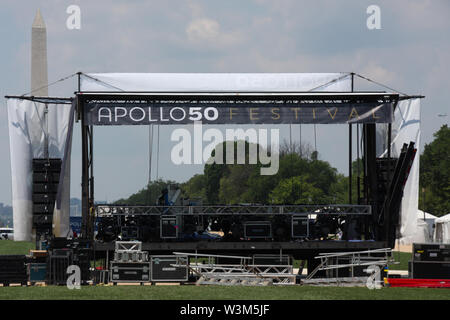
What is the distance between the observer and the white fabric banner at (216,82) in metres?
28.6

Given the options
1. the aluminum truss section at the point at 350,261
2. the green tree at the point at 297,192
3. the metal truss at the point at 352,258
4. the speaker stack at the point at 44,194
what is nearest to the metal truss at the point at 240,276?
the aluminum truss section at the point at 350,261

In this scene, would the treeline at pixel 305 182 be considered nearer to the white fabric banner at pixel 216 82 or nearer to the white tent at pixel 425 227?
the white tent at pixel 425 227

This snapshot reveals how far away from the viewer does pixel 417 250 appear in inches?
1017

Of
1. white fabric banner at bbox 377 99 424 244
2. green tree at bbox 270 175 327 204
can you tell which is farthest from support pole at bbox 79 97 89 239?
green tree at bbox 270 175 327 204

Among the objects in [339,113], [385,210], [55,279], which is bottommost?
[55,279]

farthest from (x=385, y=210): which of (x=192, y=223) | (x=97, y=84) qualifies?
(x=97, y=84)

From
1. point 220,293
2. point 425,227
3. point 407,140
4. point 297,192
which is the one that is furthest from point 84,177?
point 297,192

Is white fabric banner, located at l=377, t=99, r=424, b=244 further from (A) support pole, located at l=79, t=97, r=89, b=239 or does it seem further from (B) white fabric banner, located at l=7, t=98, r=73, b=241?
(B) white fabric banner, located at l=7, t=98, r=73, b=241

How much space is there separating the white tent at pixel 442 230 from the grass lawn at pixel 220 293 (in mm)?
31150

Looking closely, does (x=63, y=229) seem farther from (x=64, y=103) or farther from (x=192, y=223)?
(x=64, y=103)

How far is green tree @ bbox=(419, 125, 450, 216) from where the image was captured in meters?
80.1

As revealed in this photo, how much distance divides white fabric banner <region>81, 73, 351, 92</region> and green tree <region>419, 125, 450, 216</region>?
49890mm

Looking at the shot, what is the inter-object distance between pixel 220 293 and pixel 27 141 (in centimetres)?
1564
